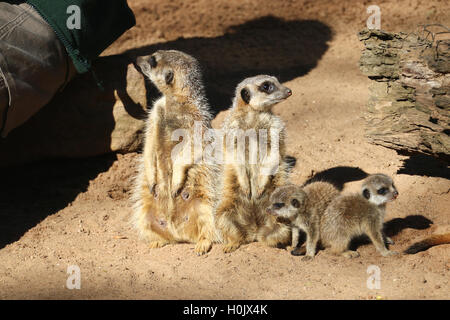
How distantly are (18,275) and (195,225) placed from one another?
45.7 inches

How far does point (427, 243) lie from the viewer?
3.44 m

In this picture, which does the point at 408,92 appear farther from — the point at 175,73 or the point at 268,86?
the point at 175,73

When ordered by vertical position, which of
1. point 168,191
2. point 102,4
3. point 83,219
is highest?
point 102,4

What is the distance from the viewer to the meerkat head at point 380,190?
3.46m

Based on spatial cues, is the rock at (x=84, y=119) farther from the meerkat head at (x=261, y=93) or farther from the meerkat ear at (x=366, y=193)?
the meerkat ear at (x=366, y=193)

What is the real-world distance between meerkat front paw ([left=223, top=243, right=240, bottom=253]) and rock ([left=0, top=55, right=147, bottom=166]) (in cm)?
148

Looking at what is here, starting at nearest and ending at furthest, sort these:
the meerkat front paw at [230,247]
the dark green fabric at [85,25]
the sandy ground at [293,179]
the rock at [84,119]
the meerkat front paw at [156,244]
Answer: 1. the sandy ground at [293,179]
2. the meerkat front paw at [230,247]
3. the meerkat front paw at [156,244]
4. the dark green fabric at [85,25]
5. the rock at [84,119]

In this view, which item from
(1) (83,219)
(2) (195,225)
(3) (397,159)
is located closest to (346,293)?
(2) (195,225)

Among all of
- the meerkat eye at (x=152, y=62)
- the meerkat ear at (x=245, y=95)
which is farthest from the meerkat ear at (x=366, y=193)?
the meerkat eye at (x=152, y=62)

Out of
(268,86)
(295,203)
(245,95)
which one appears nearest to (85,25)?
(245,95)

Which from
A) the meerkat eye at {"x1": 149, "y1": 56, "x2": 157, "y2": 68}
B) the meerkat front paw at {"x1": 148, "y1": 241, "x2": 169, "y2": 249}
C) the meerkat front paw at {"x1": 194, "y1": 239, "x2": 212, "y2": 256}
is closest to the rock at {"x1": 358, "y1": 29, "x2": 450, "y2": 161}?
the meerkat front paw at {"x1": 194, "y1": 239, "x2": 212, "y2": 256}

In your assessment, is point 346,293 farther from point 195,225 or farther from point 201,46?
point 201,46

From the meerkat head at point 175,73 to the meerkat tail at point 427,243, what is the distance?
1730mm

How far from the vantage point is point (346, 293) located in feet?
10.0
